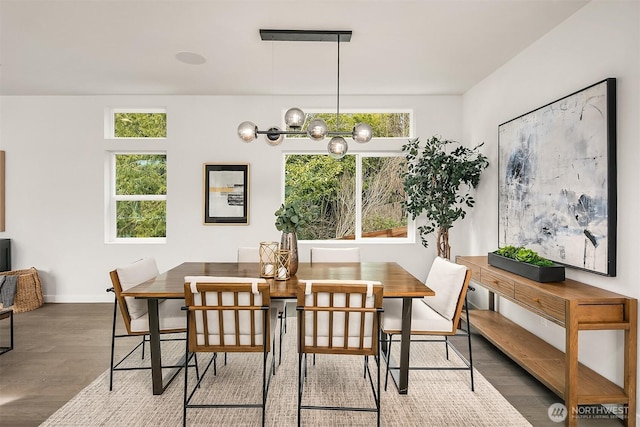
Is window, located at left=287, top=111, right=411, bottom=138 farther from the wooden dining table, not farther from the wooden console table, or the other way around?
the wooden console table

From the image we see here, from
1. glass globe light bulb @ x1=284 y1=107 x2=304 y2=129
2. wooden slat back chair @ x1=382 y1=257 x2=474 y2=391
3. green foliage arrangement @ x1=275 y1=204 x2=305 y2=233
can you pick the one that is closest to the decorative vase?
green foliage arrangement @ x1=275 y1=204 x2=305 y2=233

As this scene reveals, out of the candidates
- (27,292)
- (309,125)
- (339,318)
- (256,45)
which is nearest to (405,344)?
(339,318)

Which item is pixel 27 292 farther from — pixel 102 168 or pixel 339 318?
pixel 339 318

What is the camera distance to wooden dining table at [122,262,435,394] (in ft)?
7.05

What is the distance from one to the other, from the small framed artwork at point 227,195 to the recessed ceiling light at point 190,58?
4.49 feet

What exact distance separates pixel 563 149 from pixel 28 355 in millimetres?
4601

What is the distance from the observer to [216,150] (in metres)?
4.51

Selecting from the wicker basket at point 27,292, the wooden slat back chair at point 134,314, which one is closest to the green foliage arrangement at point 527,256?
the wooden slat back chair at point 134,314

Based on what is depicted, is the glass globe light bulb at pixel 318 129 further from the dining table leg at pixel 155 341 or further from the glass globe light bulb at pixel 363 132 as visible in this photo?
the dining table leg at pixel 155 341

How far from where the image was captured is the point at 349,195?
468 centimetres

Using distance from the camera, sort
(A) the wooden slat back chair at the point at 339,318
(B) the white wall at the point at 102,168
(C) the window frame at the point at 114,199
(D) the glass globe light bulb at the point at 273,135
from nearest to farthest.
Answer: (A) the wooden slat back chair at the point at 339,318 < (D) the glass globe light bulb at the point at 273,135 < (B) the white wall at the point at 102,168 < (C) the window frame at the point at 114,199

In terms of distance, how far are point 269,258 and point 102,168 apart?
326 centimetres

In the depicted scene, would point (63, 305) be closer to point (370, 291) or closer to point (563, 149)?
point (370, 291)

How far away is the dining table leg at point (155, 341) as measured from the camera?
2.24m
